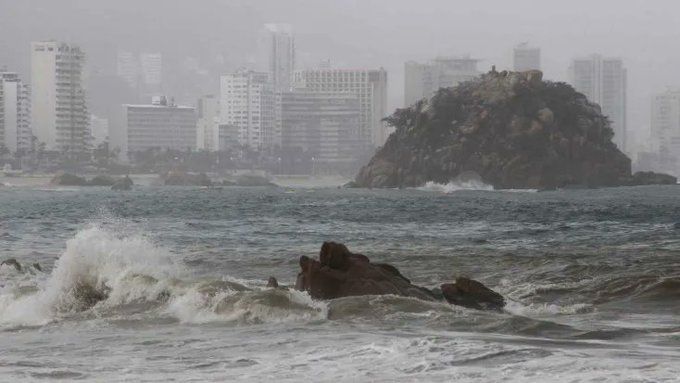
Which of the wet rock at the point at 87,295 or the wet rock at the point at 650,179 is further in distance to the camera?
the wet rock at the point at 650,179

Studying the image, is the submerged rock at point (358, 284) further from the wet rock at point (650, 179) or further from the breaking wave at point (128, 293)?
the wet rock at point (650, 179)

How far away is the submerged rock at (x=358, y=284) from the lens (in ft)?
75.6

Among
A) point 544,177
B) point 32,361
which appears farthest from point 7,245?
point 544,177

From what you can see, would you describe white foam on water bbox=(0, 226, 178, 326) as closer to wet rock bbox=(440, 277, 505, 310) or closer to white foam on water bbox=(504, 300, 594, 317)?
wet rock bbox=(440, 277, 505, 310)

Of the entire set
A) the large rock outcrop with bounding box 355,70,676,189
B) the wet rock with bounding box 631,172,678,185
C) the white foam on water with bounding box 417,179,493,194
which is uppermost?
the large rock outcrop with bounding box 355,70,676,189

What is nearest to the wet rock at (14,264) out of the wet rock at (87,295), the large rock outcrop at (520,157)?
the wet rock at (87,295)

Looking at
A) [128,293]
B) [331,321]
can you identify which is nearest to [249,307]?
[331,321]

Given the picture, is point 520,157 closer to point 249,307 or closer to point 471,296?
point 471,296

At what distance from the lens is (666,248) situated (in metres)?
41.6

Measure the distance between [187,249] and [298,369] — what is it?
96.5 ft

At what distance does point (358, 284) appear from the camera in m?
23.1

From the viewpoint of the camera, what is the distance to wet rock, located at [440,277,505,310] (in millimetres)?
23047

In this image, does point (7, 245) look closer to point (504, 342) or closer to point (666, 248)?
point (666, 248)

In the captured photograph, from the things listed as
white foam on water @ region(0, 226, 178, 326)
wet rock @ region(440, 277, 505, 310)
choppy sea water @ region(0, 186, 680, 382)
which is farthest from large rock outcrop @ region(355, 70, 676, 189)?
wet rock @ region(440, 277, 505, 310)
